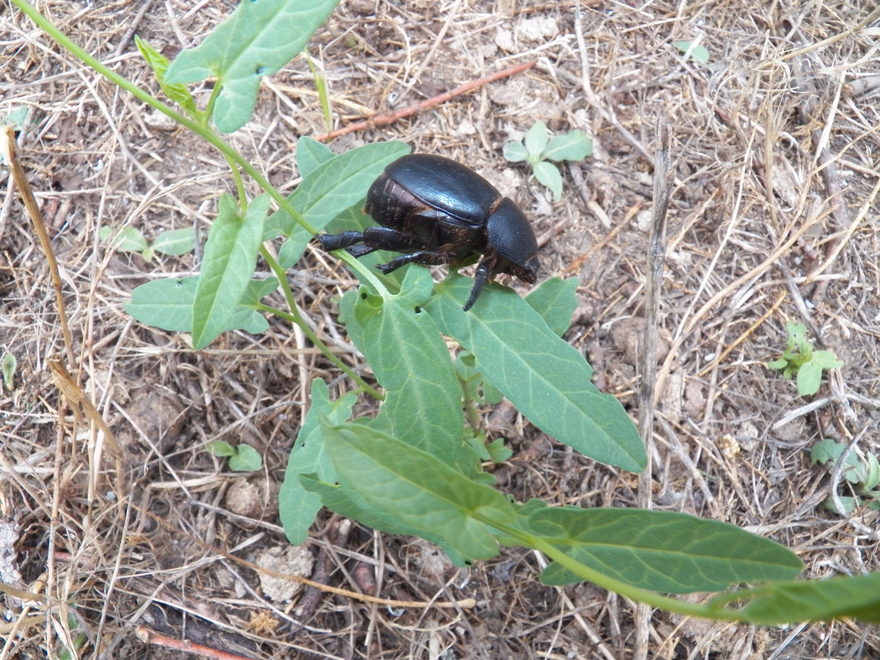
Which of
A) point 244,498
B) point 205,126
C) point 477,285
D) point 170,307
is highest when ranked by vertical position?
point 205,126

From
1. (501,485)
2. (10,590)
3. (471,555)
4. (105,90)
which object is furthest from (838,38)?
(10,590)

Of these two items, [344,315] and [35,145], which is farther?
[35,145]

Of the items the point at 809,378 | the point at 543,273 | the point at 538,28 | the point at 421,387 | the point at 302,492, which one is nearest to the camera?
the point at 421,387

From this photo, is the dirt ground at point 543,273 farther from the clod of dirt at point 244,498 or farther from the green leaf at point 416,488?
the green leaf at point 416,488

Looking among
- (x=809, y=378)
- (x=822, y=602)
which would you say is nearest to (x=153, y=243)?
(x=822, y=602)

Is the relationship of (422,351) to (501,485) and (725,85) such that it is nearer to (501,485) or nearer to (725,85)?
(501,485)

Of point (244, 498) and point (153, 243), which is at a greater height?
point (153, 243)

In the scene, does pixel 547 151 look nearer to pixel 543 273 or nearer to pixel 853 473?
pixel 543 273
